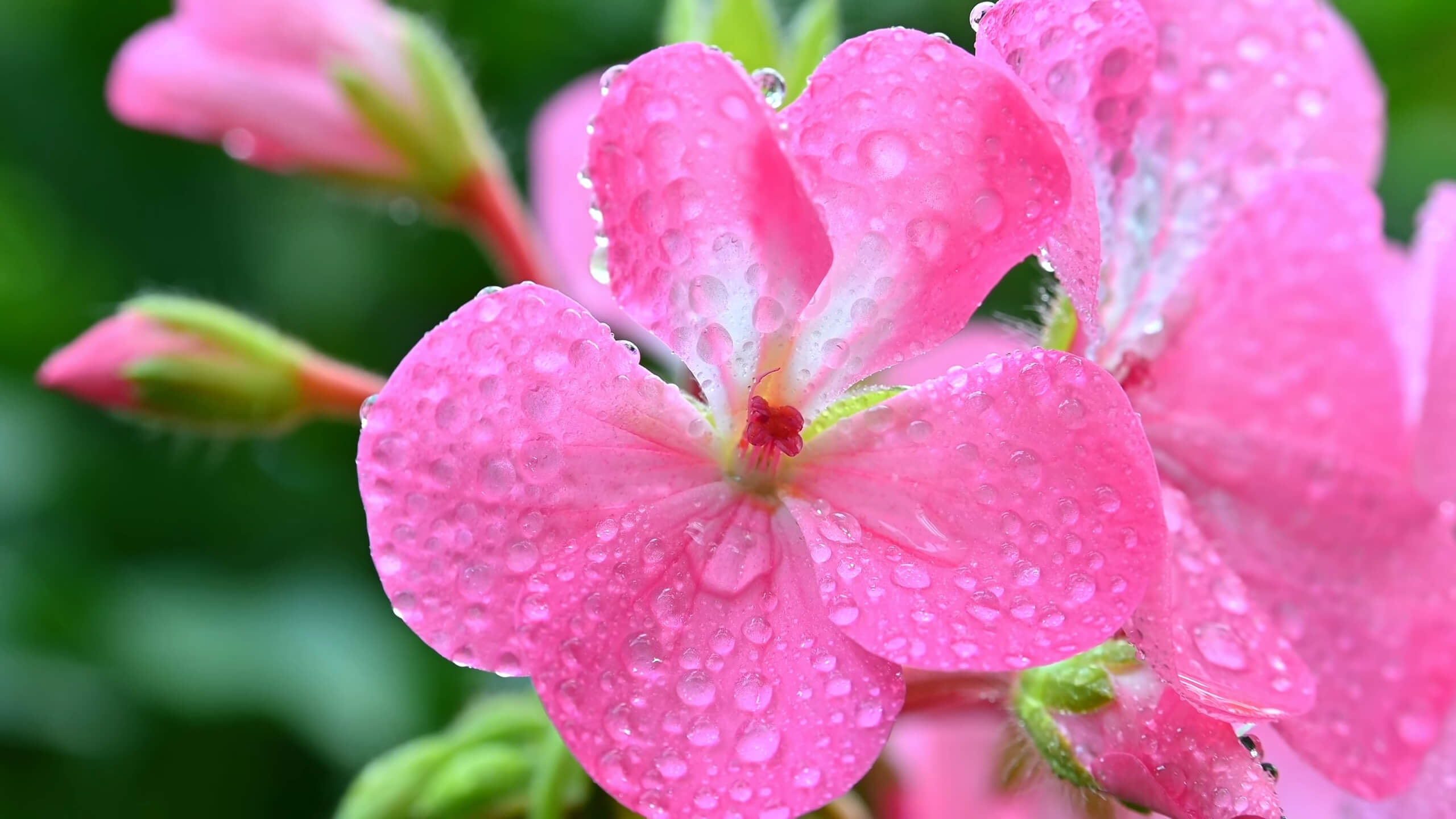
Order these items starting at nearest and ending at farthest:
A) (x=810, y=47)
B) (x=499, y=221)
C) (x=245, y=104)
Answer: (x=810, y=47) < (x=245, y=104) < (x=499, y=221)

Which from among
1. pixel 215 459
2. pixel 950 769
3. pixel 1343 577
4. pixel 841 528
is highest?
pixel 841 528

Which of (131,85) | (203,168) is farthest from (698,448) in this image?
(203,168)

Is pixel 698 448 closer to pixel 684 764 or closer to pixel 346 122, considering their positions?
pixel 684 764

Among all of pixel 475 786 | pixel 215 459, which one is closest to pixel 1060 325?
pixel 475 786

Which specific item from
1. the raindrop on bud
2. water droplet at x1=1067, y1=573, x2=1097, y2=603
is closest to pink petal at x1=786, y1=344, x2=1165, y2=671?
water droplet at x1=1067, y1=573, x2=1097, y2=603

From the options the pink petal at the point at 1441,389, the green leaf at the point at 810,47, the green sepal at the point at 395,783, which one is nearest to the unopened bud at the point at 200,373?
the green sepal at the point at 395,783

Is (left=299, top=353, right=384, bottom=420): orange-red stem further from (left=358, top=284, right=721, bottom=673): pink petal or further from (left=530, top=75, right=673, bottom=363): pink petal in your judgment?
(left=358, top=284, right=721, bottom=673): pink petal

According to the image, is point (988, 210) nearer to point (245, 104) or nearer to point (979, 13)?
point (979, 13)
